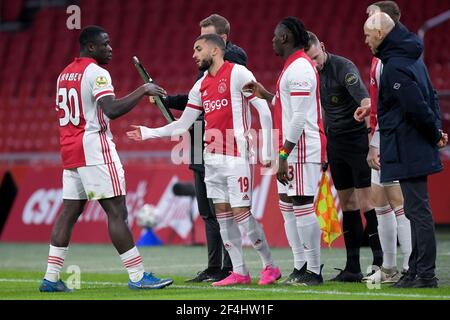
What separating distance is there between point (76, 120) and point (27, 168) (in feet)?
28.8

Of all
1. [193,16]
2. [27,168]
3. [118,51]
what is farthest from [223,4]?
[27,168]

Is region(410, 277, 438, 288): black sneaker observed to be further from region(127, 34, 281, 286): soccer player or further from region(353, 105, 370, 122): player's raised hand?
region(353, 105, 370, 122): player's raised hand

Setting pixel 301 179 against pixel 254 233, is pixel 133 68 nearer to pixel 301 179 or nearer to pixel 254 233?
pixel 254 233

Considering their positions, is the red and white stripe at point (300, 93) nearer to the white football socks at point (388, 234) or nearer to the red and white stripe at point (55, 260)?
the white football socks at point (388, 234)

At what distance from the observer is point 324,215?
32.3 ft

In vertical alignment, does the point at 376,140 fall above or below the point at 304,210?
above

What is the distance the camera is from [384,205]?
8.87 metres

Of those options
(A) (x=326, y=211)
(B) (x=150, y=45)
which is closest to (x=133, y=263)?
(A) (x=326, y=211)

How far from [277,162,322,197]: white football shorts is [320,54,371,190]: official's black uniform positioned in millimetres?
973

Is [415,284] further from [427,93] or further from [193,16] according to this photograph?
[193,16]

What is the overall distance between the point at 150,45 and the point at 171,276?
13902mm

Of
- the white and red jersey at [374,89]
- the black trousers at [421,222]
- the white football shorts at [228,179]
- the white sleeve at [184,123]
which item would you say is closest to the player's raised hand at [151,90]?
the white sleeve at [184,123]

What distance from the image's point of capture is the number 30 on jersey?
8242mm

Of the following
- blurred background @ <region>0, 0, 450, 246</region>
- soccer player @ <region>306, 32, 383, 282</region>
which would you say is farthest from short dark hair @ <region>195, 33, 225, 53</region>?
blurred background @ <region>0, 0, 450, 246</region>
